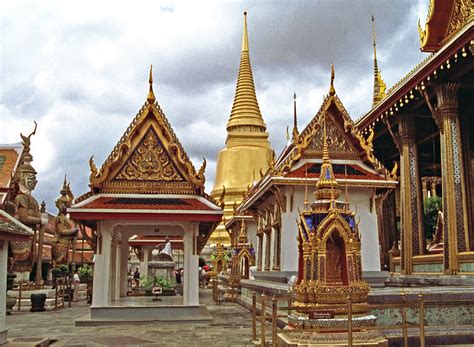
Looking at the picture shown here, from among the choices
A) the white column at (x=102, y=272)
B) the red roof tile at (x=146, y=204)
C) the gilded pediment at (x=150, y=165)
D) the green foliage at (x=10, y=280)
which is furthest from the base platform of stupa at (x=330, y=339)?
the green foliage at (x=10, y=280)

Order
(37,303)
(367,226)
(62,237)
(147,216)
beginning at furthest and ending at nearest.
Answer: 1. (62,237)
2. (37,303)
3. (367,226)
4. (147,216)

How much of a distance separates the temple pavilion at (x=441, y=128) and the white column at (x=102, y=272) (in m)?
9.12

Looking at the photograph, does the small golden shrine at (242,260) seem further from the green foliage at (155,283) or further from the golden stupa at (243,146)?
the golden stupa at (243,146)

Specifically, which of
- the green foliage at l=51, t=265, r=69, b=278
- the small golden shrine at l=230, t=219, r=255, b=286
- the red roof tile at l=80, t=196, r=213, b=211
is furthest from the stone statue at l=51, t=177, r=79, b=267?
the red roof tile at l=80, t=196, r=213, b=211

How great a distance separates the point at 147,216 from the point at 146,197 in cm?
75

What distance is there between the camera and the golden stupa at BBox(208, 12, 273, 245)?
4103cm

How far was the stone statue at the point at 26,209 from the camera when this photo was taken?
21391 millimetres

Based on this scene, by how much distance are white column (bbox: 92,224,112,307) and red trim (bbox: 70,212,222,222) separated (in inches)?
31.4

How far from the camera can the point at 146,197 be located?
45.6 feet

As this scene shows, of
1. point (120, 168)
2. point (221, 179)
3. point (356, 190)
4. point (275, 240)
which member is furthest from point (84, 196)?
point (221, 179)

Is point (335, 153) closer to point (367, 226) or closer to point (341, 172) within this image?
point (341, 172)

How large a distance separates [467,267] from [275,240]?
18.3 ft

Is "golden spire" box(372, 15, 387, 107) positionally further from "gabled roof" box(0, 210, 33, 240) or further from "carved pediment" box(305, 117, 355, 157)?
"gabled roof" box(0, 210, 33, 240)

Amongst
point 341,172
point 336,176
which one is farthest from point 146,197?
point 341,172
